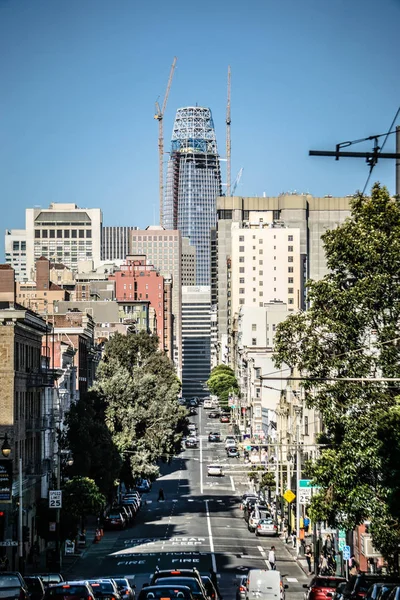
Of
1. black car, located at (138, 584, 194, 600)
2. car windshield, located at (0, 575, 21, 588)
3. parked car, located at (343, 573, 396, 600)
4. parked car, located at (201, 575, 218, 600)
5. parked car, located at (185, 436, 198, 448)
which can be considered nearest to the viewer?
black car, located at (138, 584, 194, 600)

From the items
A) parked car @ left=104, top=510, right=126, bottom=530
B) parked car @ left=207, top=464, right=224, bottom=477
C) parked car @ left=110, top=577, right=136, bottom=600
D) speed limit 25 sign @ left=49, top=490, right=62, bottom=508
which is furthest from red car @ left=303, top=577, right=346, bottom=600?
parked car @ left=207, top=464, right=224, bottom=477

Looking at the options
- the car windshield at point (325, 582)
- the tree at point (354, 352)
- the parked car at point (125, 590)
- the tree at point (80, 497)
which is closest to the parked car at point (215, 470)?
the tree at point (80, 497)

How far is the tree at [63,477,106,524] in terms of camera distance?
264 ft

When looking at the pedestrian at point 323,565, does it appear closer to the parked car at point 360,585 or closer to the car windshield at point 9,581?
the parked car at point 360,585

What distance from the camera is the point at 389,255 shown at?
55625 mm

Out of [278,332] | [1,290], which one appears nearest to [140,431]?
[1,290]

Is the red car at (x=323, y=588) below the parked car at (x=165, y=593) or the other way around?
below

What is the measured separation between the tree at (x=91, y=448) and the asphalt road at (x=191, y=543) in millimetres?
4114

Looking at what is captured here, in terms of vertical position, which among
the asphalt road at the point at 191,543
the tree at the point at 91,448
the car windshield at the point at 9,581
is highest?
the tree at the point at 91,448

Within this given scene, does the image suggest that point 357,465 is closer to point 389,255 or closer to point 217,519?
point 389,255

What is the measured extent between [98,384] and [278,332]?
5103cm

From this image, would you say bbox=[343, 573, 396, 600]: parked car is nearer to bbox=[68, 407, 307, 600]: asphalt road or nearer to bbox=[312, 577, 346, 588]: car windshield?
bbox=[312, 577, 346, 588]: car windshield

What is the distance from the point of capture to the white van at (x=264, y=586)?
4862cm

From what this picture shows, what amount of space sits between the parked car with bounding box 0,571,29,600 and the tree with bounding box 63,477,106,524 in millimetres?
37839
